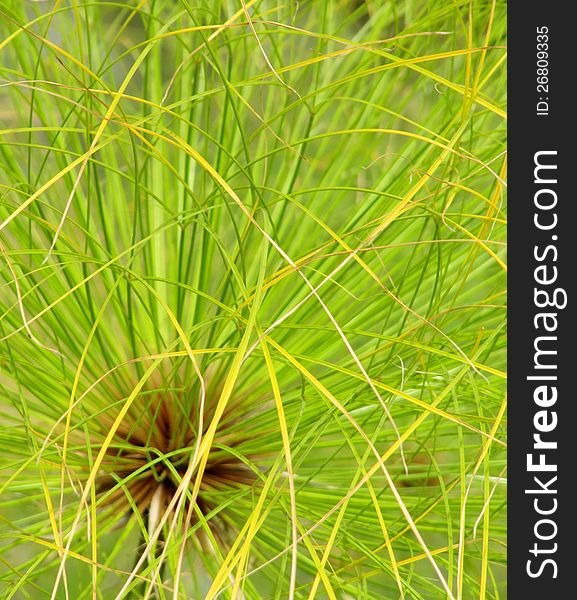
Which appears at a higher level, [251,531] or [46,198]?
[46,198]

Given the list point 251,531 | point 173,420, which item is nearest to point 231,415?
point 173,420

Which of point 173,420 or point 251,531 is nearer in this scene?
point 251,531

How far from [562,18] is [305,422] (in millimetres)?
319

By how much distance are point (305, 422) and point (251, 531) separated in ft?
0.47

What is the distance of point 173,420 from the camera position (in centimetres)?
46

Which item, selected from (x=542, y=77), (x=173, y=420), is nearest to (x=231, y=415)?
(x=173, y=420)

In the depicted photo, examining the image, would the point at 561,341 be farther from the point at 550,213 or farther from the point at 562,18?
the point at 562,18

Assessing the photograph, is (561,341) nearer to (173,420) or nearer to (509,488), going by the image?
(509,488)

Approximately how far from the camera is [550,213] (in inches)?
18.6

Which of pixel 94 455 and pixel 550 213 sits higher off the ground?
pixel 550 213

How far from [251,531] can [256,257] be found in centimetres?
25

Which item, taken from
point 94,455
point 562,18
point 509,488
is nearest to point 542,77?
point 562,18

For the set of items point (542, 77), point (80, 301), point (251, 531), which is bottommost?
point (251, 531)

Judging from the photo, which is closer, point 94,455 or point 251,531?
point 251,531
